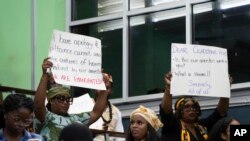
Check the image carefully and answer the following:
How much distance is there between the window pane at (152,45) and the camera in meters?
11.3

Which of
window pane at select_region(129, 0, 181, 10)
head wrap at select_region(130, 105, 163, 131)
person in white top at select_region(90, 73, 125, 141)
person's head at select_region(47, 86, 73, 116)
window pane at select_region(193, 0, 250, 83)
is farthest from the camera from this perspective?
window pane at select_region(129, 0, 181, 10)

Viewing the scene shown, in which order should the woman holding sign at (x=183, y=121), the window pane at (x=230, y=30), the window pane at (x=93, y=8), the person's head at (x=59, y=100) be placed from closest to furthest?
the person's head at (x=59, y=100) → the woman holding sign at (x=183, y=121) → the window pane at (x=230, y=30) → the window pane at (x=93, y=8)

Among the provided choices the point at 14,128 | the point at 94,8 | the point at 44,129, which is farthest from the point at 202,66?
the point at 94,8

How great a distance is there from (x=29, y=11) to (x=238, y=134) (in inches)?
252

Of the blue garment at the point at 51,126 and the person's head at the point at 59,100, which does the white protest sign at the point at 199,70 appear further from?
the blue garment at the point at 51,126

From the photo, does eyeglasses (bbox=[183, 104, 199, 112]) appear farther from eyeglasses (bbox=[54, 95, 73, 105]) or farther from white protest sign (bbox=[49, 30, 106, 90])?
eyeglasses (bbox=[54, 95, 73, 105])

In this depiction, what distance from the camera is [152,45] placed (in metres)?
11.5

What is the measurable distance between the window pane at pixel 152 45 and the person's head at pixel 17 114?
15.4ft

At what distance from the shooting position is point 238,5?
419 inches

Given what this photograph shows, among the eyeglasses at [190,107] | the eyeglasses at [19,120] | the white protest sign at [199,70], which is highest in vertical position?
the white protest sign at [199,70]

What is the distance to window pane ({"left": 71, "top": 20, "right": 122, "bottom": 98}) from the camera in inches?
466

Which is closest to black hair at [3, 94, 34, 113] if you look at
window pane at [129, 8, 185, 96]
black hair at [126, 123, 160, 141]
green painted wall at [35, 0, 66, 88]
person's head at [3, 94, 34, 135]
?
person's head at [3, 94, 34, 135]

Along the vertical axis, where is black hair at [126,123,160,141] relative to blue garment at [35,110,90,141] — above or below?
below

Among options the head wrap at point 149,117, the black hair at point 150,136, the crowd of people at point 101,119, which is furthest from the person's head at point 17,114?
the head wrap at point 149,117
